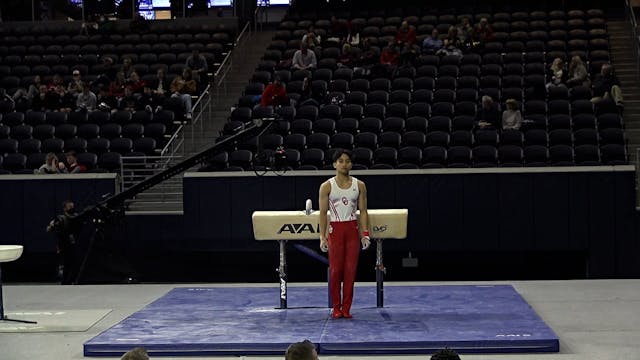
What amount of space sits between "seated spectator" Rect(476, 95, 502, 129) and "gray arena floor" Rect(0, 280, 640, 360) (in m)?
3.92

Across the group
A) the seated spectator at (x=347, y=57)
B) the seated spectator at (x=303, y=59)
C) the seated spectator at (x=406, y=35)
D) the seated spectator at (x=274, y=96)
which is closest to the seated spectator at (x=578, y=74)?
the seated spectator at (x=406, y=35)

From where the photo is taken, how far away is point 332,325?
33.3 ft

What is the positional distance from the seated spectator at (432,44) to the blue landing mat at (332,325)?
28.9 ft

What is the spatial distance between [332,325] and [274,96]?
356 inches

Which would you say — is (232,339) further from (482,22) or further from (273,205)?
(482,22)

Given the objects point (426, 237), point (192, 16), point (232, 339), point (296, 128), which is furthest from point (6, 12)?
point (232, 339)

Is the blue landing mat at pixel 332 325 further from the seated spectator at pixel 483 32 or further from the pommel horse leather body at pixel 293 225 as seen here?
the seated spectator at pixel 483 32

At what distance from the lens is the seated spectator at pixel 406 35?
20.8 meters

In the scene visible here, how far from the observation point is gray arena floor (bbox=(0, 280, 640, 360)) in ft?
31.0

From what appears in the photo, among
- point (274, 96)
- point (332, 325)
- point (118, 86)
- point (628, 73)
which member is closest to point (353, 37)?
point (274, 96)

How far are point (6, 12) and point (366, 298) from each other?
720 inches

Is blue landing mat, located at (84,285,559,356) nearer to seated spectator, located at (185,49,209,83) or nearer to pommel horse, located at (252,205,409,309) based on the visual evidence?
pommel horse, located at (252,205,409,309)

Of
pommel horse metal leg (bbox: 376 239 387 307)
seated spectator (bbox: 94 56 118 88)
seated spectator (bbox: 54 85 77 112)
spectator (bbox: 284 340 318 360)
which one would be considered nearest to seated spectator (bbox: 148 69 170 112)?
seated spectator (bbox: 94 56 118 88)

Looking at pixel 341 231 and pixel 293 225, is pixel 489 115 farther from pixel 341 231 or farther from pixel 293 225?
pixel 341 231
